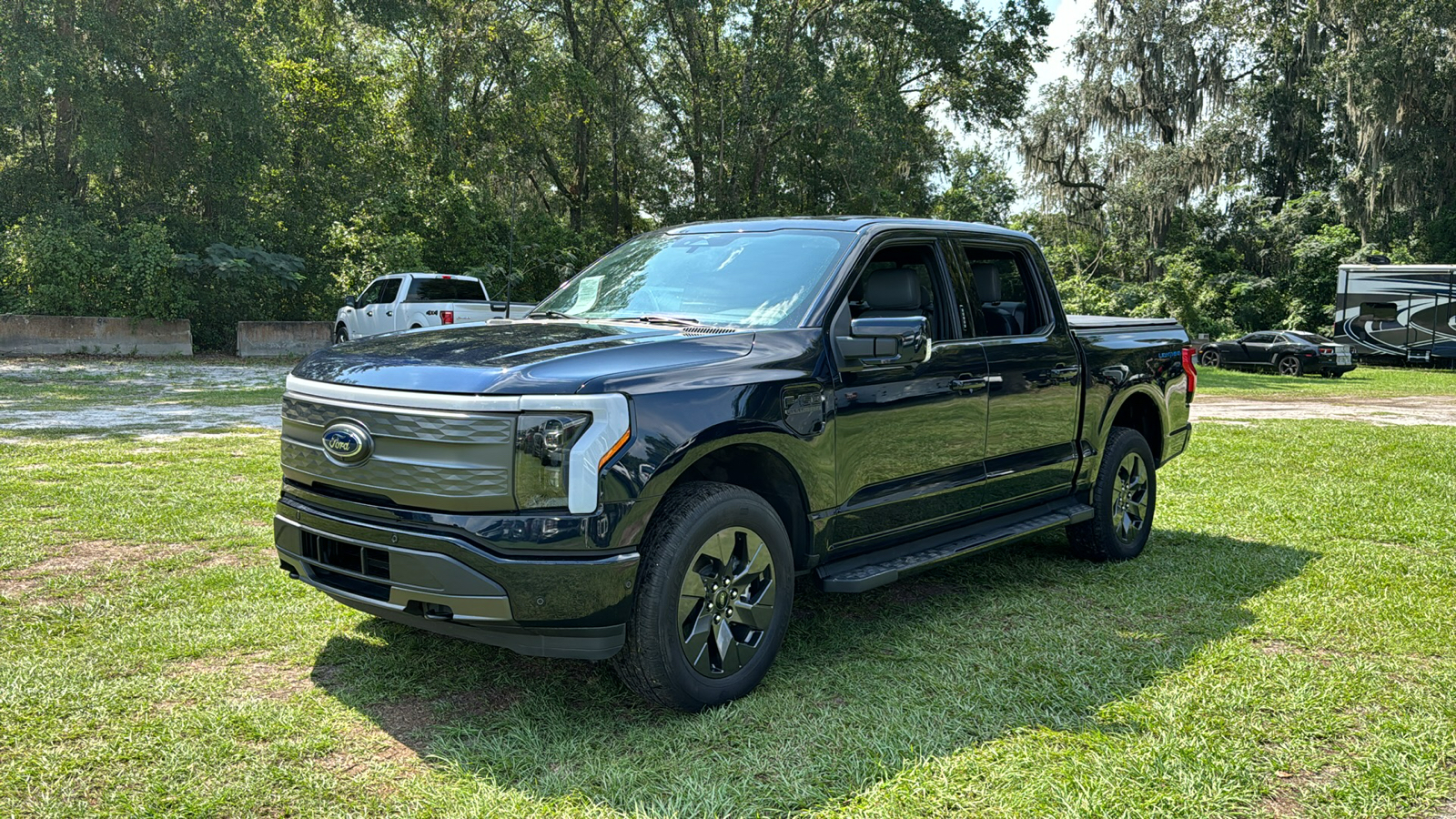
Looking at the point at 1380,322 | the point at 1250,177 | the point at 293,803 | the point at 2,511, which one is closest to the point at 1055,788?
the point at 293,803

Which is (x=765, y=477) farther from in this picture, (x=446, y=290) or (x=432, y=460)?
(x=446, y=290)

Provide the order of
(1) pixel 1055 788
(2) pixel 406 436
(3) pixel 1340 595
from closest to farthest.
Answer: (1) pixel 1055 788
(2) pixel 406 436
(3) pixel 1340 595

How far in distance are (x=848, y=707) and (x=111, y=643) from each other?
3025mm

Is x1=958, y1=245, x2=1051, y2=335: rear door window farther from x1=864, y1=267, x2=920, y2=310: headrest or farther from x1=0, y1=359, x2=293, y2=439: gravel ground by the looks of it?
x1=0, y1=359, x2=293, y2=439: gravel ground

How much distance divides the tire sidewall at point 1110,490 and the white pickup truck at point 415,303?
47.7 ft

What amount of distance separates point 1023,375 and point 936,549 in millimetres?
1104

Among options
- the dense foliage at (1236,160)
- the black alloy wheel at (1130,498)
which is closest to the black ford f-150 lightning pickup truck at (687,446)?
the black alloy wheel at (1130,498)

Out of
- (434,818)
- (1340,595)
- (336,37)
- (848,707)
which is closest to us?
(434,818)

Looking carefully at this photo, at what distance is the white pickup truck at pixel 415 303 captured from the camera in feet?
64.8

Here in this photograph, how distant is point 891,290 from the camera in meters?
5.00

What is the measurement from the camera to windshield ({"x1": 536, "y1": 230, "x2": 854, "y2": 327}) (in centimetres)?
468

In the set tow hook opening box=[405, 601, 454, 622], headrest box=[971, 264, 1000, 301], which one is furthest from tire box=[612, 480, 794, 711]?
headrest box=[971, 264, 1000, 301]

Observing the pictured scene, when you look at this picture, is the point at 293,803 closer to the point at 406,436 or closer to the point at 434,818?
the point at 434,818

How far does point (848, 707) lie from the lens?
4.02 m
